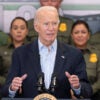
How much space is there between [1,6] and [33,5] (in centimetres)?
36

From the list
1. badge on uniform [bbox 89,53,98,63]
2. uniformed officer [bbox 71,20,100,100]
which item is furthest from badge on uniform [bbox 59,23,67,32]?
badge on uniform [bbox 89,53,98,63]

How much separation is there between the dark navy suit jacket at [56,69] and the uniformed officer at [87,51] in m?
1.25

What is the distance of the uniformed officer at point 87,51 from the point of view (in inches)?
142

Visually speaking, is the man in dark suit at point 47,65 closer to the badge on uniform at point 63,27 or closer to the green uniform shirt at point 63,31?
the green uniform shirt at point 63,31

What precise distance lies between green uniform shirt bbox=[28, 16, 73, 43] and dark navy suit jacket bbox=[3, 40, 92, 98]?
158 centimetres

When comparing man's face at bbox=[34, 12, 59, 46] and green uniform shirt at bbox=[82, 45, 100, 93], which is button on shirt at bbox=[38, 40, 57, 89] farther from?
green uniform shirt at bbox=[82, 45, 100, 93]

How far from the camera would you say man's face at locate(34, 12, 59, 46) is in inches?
89.2

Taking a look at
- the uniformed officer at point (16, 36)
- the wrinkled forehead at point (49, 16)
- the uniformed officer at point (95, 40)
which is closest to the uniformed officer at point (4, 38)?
the uniformed officer at point (16, 36)

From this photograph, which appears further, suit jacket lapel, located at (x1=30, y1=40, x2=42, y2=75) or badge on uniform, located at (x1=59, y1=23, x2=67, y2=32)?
badge on uniform, located at (x1=59, y1=23, x2=67, y2=32)

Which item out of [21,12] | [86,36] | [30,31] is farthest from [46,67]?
[21,12]

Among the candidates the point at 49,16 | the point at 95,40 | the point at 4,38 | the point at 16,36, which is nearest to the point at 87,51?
the point at 95,40

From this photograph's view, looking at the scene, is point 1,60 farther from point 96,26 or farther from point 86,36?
point 96,26

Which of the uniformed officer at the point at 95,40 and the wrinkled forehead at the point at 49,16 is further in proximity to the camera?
the uniformed officer at the point at 95,40

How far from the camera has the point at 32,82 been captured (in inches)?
90.3
